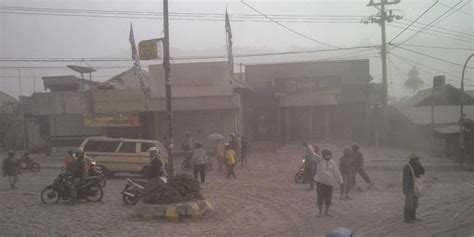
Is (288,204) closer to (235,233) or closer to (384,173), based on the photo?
(235,233)

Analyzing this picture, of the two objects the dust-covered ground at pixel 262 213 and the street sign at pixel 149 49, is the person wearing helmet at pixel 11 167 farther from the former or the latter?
the street sign at pixel 149 49

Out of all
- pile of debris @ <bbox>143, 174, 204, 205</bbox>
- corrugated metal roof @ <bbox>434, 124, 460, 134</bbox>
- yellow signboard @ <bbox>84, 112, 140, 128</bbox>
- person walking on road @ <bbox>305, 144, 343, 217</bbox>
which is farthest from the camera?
yellow signboard @ <bbox>84, 112, 140, 128</bbox>

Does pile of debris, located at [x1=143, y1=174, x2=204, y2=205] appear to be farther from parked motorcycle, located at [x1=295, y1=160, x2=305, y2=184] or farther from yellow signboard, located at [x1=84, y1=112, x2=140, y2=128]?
yellow signboard, located at [x1=84, y1=112, x2=140, y2=128]

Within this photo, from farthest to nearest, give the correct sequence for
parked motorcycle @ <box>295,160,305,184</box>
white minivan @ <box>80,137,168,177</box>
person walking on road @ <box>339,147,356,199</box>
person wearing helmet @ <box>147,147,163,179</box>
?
white minivan @ <box>80,137,168,177</box>
parked motorcycle @ <box>295,160,305,184</box>
person walking on road @ <box>339,147,356,199</box>
person wearing helmet @ <box>147,147,163,179</box>

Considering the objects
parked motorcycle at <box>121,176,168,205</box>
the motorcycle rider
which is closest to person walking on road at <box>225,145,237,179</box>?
parked motorcycle at <box>121,176,168,205</box>

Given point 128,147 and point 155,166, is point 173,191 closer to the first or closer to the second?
point 155,166

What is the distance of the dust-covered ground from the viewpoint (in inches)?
383

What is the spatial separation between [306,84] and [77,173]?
18197 mm

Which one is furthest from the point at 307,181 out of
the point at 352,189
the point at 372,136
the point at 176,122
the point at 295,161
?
the point at 372,136

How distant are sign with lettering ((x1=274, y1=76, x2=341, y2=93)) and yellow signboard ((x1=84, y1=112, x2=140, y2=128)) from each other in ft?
29.2

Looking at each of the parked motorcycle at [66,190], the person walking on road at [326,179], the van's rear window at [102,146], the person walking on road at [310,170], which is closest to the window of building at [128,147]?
the van's rear window at [102,146]

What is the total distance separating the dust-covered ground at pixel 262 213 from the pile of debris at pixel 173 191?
1.93 feet

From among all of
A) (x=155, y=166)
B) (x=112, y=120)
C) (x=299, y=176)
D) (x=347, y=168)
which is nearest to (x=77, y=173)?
(x=155, y=166)

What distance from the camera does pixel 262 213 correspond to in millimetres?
11734
